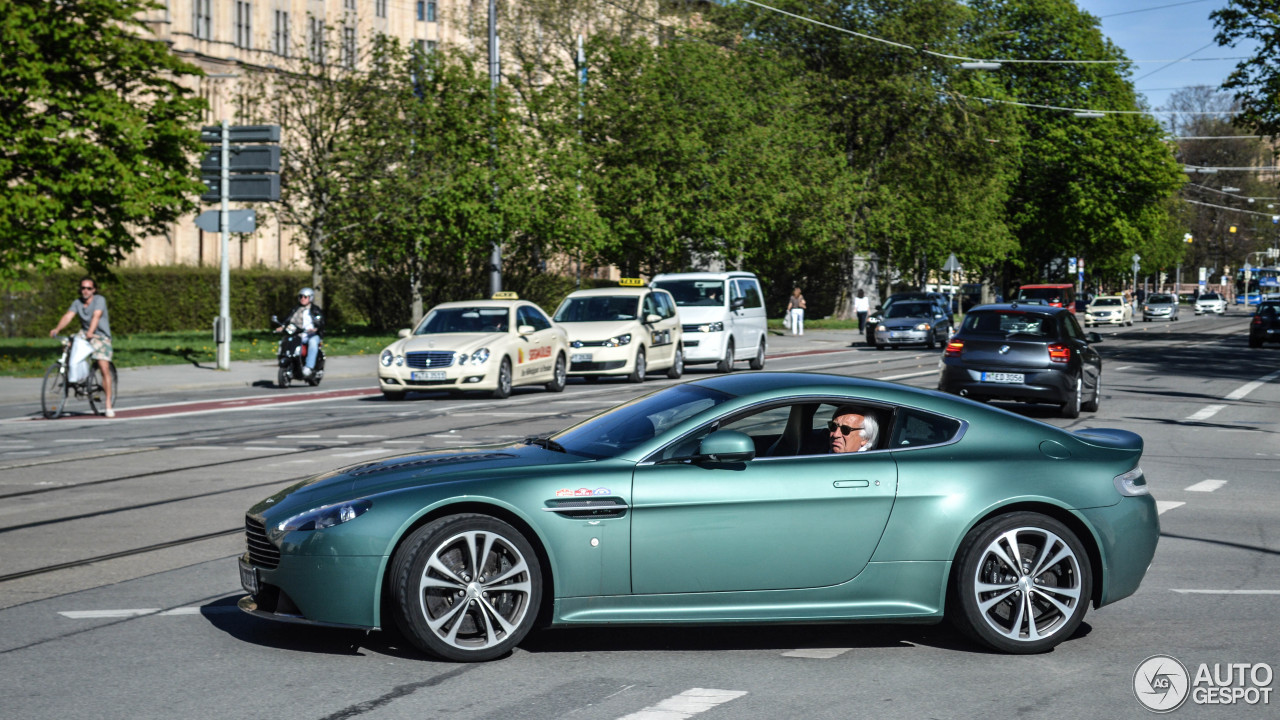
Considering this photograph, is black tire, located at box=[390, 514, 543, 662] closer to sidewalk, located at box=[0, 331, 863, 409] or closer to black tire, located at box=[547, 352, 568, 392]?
sidewalk, located at box=[0, 331, 863, 409]

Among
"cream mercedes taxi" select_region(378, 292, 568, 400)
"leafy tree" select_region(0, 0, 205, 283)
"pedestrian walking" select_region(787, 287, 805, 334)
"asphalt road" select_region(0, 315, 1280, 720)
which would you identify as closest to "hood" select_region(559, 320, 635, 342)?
"cream mercedes taxi" select_region(378, 292, 568, 400)

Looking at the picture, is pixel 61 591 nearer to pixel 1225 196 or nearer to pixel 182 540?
pixel 182 540

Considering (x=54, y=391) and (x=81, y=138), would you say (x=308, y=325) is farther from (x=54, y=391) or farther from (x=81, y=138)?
(x=81, y=138)

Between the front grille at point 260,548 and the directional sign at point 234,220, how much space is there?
21.9 m

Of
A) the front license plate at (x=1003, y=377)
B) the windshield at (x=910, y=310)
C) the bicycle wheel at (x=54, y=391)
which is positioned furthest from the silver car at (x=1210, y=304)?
the bicycle wheel at (x=54, y=391)

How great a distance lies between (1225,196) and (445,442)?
119 m

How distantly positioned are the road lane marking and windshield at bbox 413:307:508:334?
16563mm

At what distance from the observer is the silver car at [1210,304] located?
98062mm

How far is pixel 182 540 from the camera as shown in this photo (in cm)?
924

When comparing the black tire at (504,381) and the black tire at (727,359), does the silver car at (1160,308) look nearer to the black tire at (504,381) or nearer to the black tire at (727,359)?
the black tire at (727,359)

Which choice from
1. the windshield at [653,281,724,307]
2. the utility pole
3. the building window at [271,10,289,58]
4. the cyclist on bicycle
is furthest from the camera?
the building window at [271,10,289,58]

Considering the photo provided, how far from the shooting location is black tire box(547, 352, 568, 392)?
23.9 metres

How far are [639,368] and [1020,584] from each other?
19716 millimetres

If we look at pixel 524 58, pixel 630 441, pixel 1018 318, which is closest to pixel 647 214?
pixel 524 58
